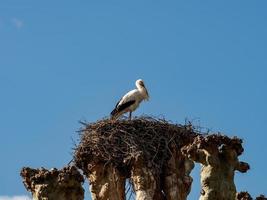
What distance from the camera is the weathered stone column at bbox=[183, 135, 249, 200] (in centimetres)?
1489

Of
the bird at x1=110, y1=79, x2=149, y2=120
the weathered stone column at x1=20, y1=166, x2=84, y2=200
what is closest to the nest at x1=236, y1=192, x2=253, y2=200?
the weathered stone column at x1=20, y1=166, x2=84, y2=200

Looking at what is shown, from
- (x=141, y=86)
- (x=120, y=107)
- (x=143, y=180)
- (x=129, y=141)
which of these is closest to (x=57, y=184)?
(x=143, y=180)

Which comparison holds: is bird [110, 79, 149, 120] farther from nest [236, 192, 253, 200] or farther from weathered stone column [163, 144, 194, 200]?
nest [236, 192, 253, 200]

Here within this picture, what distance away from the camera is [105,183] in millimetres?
23547

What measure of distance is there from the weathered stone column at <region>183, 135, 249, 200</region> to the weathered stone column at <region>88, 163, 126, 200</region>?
8050mm

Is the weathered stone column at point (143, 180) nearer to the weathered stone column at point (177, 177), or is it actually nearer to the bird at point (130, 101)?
the weathered stone column at point (177, 177)

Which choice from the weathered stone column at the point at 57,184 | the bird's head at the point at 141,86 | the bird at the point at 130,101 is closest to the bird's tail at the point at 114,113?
the bird at the point at 130,101

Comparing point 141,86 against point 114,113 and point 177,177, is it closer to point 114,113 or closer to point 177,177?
point 114,113

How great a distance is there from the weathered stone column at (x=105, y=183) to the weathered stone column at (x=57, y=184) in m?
6.77

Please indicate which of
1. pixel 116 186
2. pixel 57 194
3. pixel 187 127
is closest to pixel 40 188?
pixel 57 194

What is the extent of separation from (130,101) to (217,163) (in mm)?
12408

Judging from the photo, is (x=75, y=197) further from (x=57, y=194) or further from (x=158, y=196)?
(x=158, y=196)

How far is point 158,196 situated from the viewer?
79.1 feet

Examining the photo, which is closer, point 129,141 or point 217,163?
point 217,163
